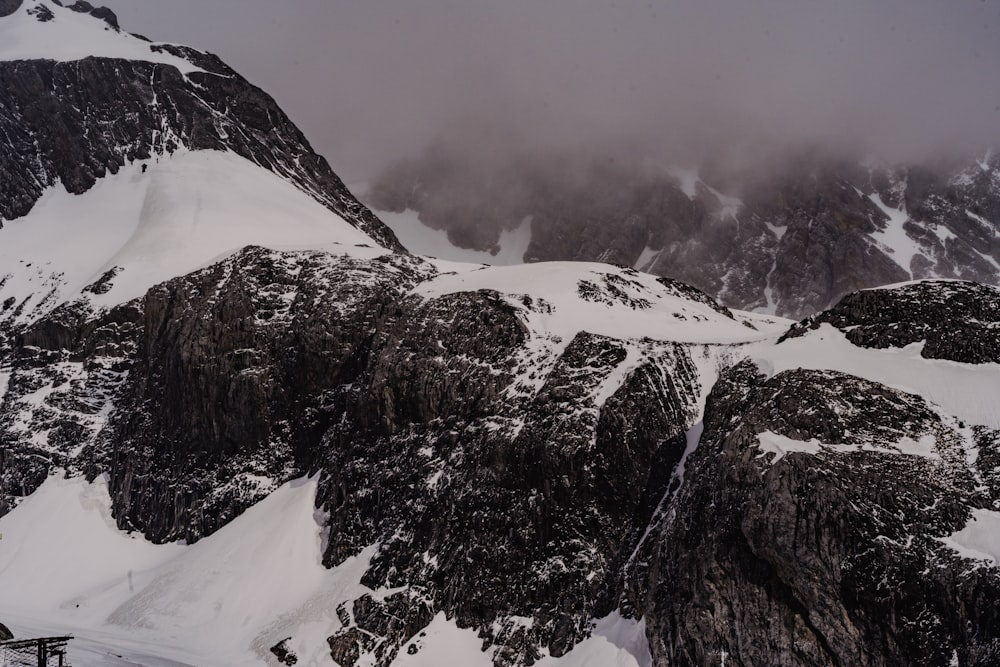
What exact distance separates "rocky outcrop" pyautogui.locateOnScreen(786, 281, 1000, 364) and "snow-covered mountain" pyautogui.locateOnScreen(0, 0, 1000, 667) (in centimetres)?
16

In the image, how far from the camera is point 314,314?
240 ft

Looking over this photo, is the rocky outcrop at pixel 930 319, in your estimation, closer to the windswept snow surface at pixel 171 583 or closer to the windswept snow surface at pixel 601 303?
the windswept snow surface at pixel 601 303

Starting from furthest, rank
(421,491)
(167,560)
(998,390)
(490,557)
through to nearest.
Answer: (167,560) → (421,491) → (490,557) → (998,390)

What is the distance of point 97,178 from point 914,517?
102 meters

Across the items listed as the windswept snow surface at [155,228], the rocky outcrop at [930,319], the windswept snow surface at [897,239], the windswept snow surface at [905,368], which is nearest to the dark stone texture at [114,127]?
the windswept snow surface at [155,228]

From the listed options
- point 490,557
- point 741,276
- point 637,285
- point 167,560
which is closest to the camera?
point 490,557

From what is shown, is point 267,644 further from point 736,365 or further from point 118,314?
point 118,314

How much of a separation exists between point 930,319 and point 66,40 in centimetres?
12644

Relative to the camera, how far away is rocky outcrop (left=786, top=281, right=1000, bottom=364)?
47.9 meters

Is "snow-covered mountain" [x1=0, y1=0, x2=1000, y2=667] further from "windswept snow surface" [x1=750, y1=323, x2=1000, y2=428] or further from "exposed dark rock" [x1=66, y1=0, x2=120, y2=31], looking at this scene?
"exposed dark rock" [x1=66, y1=0, x2=120, y2=31]

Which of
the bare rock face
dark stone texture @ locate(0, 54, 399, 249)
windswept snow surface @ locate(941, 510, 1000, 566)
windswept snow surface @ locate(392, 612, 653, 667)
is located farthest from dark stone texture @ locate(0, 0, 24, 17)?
windswept snow surface @ locate(941, 510, 1000, 566)

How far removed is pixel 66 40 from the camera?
134 metres

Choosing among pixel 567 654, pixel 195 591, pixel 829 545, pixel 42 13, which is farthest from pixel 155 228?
pixel 829 545

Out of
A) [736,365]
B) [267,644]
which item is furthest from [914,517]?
[267,644]
